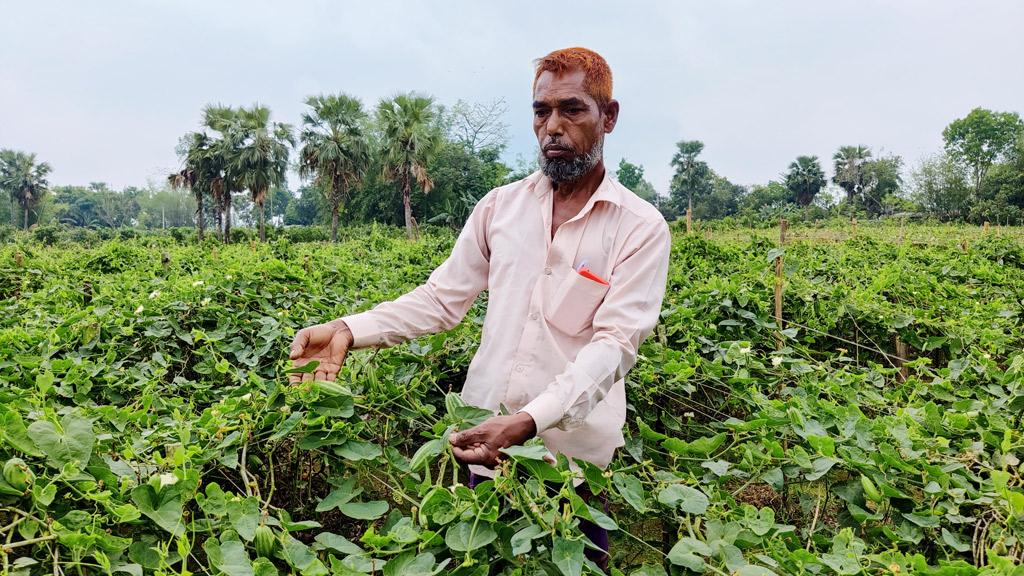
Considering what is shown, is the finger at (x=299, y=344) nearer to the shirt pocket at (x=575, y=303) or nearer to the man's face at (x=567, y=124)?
the shirt pocket at (x=575, y=303)

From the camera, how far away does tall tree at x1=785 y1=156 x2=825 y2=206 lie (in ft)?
177

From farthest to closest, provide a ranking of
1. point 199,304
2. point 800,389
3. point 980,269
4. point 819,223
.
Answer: point 819,223
point 980,269
point 199,304
point 800,389

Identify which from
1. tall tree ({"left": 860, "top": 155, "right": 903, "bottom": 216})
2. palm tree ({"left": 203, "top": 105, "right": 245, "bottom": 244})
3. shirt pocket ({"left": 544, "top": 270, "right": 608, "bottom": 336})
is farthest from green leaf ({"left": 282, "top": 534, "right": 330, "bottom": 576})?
tall tree ({"left": 860, "top": 155, "right": 903, "bottom": 216})

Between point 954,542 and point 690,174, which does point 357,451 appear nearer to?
point 954,542

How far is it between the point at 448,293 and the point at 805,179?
194ft

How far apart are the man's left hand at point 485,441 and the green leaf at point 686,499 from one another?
30cm

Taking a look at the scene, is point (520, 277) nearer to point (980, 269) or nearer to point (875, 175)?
point (980, 269)

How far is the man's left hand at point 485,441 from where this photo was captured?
1.15 metres

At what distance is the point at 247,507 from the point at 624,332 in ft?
2.62

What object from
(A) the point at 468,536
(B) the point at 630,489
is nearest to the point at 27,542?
(A) the point at 468,536

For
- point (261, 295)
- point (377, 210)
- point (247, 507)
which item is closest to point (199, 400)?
point (261, 295)

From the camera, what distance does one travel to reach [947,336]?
317cm

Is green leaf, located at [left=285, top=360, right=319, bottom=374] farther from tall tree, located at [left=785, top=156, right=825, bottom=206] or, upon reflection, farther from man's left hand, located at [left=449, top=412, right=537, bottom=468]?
tall tree, located at [left=785, top=156, right=825, bottom=206]

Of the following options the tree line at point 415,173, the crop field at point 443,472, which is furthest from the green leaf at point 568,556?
the tree line at point 415,173
